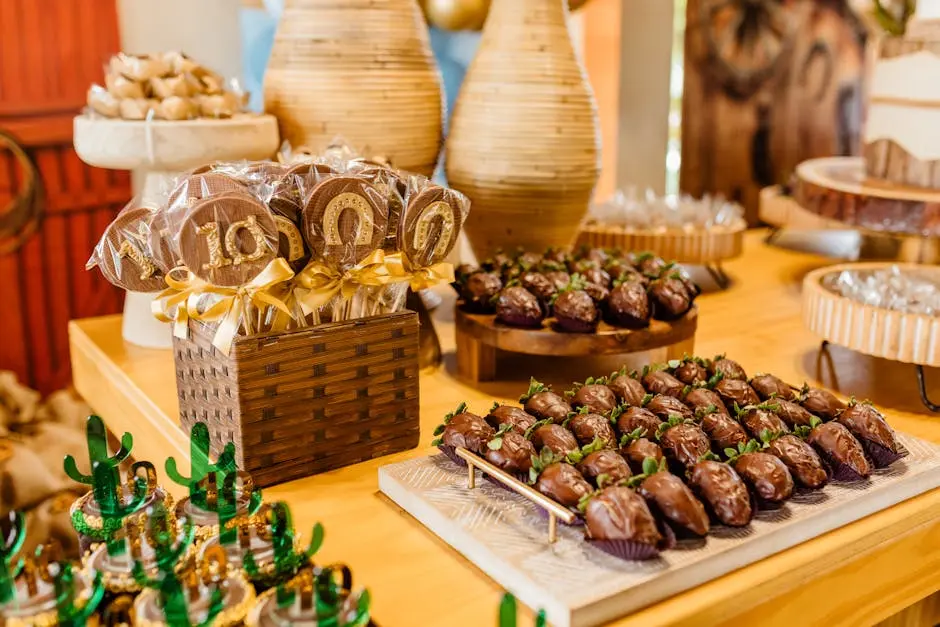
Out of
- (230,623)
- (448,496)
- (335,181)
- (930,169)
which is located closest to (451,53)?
(930,169)

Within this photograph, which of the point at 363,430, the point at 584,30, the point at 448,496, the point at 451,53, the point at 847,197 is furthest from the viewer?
the point at 584,30

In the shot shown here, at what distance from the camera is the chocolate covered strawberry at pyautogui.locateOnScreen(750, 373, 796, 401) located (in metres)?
1.01

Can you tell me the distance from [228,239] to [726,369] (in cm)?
61

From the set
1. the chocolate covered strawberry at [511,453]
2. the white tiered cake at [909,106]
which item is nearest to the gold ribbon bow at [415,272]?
the chocolate covered strawberry at [511,453]

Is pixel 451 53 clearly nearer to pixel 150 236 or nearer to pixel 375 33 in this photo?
pixel 375 33

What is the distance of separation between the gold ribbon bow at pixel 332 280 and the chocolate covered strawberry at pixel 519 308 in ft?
0.89

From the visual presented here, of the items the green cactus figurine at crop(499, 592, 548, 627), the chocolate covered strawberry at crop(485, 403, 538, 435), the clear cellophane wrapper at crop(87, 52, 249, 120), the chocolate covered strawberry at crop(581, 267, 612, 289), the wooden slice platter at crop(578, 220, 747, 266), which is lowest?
the green cactus figurine at crop(499, 592, 548, 627)

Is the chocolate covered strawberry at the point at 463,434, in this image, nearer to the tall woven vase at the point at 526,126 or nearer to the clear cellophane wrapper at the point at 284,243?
the clear cellophane wrapper at the point at 284,243

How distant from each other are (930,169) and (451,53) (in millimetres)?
1109

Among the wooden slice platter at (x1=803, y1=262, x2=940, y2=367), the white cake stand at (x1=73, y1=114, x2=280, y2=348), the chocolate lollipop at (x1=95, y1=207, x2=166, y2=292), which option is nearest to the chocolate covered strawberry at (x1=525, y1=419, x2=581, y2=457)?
the chocolate lollipop at (x1=95, y1=207, x2=166, y2=292)

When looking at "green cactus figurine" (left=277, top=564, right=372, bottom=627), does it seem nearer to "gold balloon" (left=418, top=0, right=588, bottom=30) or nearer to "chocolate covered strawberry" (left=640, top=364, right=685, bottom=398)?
"chocolate covered strawberry" (left=640, top=364, right=685, bottom=398)

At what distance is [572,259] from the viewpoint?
1408 mm

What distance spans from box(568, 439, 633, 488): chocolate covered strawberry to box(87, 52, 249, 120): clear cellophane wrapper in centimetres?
86

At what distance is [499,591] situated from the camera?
760 mm
